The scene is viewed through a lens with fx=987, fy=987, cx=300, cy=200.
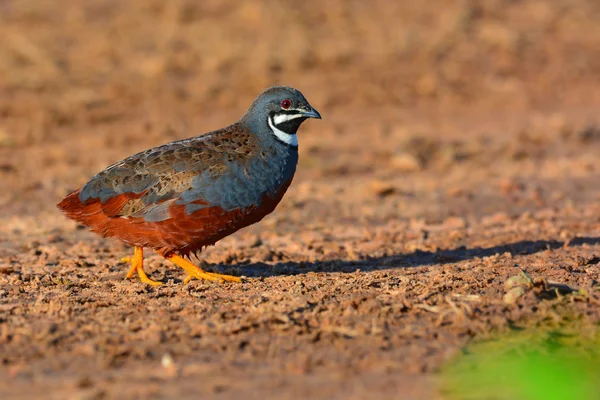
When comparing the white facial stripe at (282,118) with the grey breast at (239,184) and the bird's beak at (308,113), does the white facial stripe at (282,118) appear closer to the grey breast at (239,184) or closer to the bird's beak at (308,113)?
the bird's beak at (308,113)

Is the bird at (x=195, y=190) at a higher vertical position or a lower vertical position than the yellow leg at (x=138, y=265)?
higher

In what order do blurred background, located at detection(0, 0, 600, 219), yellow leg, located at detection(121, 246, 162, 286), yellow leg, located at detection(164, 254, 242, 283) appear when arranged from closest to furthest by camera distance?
yellow leg, located at detection(164, 254, 242, 283) → yellow leg, located at detection(121, 246, 162, 286) → blurred background, located at detection(0, 0, 600, 219)

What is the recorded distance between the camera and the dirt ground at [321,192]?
566 cm

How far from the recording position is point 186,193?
7457 millimetres

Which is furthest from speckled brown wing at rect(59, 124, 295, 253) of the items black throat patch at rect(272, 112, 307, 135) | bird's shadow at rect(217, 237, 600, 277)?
bird's shadow at rect(217, 237, 600, 277)

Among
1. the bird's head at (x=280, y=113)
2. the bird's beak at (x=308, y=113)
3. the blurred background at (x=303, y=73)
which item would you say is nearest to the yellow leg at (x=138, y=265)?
the bird's head at (x=280, y=113)

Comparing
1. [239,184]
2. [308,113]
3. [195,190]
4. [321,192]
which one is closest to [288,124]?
[308,113]

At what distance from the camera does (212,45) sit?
18234 mm

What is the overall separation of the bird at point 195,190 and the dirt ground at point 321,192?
455 mm

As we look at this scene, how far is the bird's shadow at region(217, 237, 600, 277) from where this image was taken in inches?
324

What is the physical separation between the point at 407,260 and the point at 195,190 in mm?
2171

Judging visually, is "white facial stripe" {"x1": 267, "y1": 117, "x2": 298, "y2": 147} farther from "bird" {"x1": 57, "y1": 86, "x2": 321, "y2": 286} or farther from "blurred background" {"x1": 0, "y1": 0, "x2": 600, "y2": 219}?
"blurred background" {"x1": 0, "y1": 0, "x2": 600, "y2": 219}

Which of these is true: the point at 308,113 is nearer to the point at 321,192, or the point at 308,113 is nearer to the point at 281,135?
the point at 281,135

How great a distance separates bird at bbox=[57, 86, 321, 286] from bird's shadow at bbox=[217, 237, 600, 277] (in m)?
0.68
